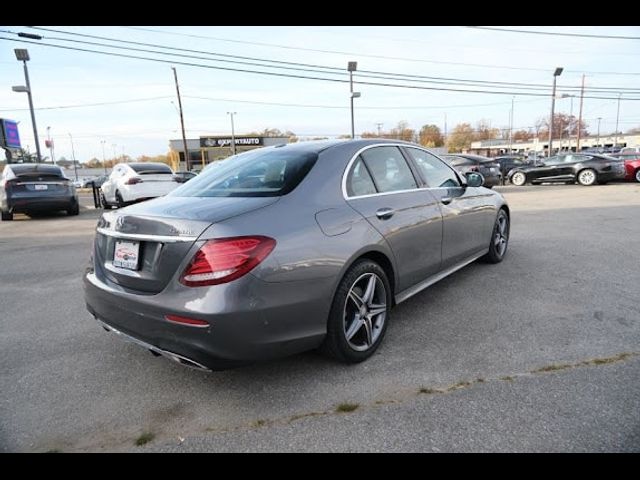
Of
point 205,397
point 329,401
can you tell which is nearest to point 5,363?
point 205,397

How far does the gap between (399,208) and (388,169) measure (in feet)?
1.30

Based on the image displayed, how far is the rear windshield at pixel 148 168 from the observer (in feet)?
36.7

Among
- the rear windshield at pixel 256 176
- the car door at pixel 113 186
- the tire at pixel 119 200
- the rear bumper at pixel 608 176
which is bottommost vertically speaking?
the rear bumper at pixel 608 176

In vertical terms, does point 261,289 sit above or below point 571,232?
above

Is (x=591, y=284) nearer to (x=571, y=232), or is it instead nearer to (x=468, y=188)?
(x=468, y=188)

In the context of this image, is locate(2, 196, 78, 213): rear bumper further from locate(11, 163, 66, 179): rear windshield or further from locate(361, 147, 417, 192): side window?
locate(361, 147, 417, 192): side window

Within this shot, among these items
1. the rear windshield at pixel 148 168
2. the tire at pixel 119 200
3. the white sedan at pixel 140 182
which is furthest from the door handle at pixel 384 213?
the tire at pixel 119 200

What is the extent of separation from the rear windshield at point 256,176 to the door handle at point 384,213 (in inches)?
23.7

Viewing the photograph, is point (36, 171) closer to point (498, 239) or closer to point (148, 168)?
point (148, 168)

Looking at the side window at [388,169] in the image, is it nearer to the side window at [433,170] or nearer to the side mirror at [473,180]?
the side window at [433,170]

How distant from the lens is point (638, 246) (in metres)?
5.95

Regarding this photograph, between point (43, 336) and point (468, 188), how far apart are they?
4.26m

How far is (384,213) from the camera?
119 inches

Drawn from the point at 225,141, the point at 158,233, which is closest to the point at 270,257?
the point at 158,233
